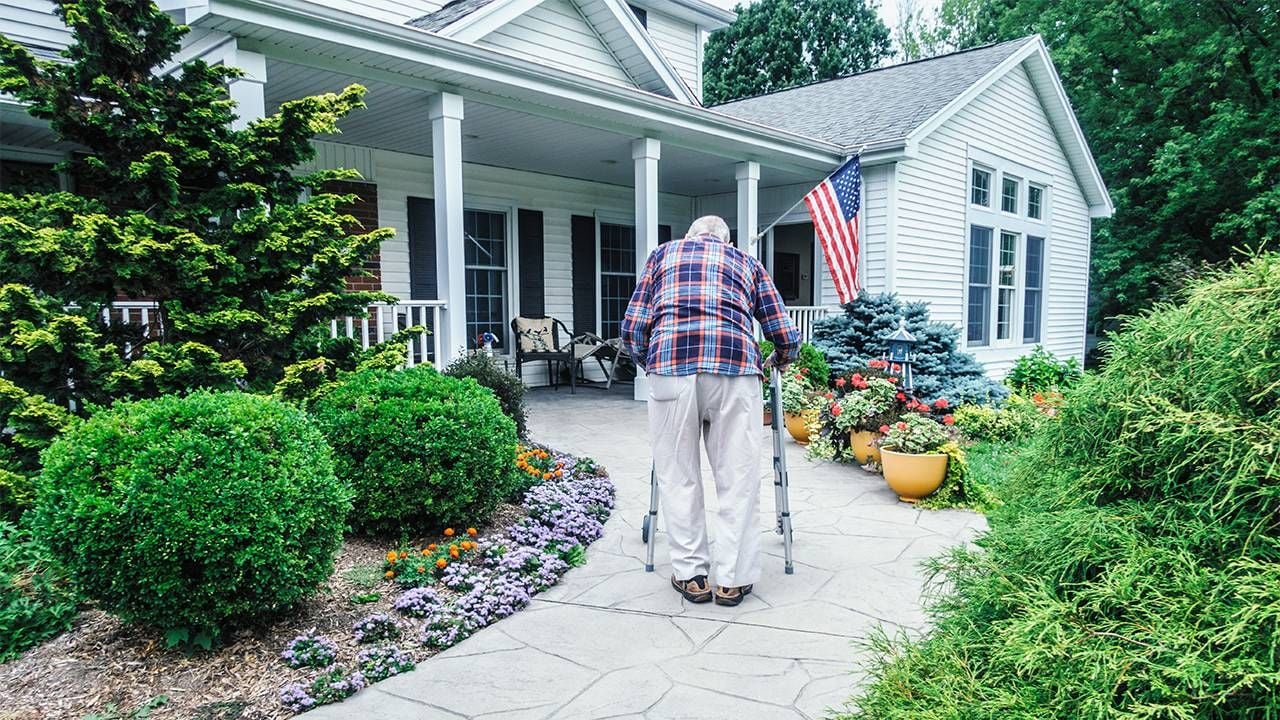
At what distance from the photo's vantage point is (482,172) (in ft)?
33.5

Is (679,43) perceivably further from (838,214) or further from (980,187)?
(838,214)

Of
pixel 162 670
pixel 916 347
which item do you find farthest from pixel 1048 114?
pixel 162 670

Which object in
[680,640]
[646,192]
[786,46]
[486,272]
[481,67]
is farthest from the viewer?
[786,46]

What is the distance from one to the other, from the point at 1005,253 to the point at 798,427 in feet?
26.6

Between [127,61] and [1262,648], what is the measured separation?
537 centimetres

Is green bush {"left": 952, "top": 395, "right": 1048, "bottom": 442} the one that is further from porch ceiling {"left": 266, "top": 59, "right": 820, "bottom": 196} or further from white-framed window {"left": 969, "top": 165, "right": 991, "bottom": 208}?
white-framed window {"left": 969, "top": 165, "right": 991, "bottom": 208}

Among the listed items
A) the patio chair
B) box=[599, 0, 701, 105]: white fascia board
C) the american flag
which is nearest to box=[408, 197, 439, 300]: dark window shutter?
the patio chair

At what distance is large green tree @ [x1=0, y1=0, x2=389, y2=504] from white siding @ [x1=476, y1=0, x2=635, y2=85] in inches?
176

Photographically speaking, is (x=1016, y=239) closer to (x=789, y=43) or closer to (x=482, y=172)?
(x=482, y=172)

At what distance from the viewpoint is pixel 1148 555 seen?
4.32 feet

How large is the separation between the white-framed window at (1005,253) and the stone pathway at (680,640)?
28.8ft

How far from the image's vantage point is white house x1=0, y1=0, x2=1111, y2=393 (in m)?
6.39

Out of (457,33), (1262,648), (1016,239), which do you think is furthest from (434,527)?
(1016,239)

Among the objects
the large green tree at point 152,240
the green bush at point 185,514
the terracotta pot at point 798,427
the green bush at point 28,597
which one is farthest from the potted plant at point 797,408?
the green bush at point 28,597
